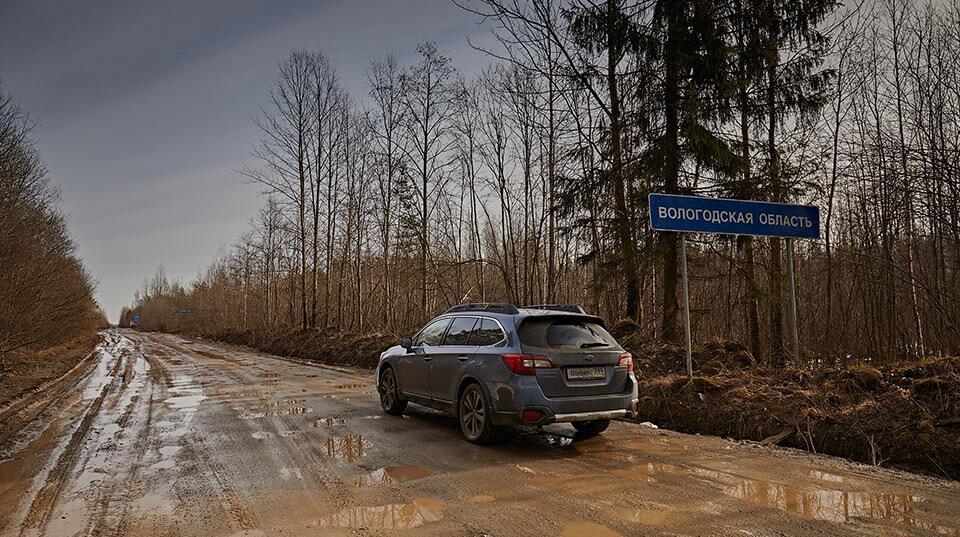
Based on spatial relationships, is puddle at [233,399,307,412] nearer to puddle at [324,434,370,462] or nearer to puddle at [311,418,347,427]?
puddle at [311,418,347,427]

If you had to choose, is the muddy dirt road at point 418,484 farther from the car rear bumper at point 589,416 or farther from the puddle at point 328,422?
the car rear bumper at point 589,416

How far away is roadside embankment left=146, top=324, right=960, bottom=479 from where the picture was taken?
5.93 metres

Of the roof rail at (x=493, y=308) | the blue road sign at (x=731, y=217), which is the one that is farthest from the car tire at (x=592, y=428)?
the blue road sign at (x=731, y=217)

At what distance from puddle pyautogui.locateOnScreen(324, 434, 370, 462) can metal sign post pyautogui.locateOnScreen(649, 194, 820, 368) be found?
200 inches

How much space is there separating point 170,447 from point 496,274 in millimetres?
30158

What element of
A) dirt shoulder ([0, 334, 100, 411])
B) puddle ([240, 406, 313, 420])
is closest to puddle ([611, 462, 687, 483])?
puddle ([240, 406, 313, 420])

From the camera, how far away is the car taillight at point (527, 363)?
6359 mm

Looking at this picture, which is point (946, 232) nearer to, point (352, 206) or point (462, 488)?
point (462, 488)

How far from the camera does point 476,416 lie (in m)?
6.93

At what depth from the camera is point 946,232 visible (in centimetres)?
919

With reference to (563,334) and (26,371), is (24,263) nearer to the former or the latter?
(26,371)

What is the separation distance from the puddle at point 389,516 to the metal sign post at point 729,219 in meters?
5.65

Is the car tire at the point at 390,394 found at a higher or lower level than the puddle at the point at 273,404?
higher

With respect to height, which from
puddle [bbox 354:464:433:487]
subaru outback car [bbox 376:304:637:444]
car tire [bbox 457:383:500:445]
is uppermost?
subaru outback car [bbox 376:304:637:444]
